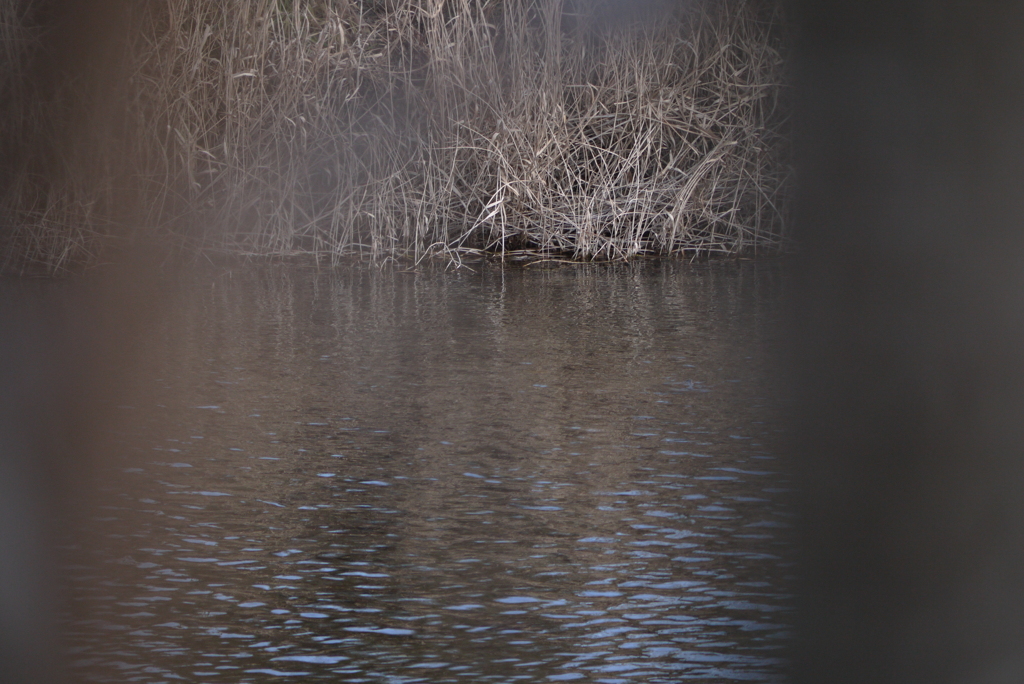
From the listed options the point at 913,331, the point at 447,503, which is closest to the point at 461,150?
the point at 447,503

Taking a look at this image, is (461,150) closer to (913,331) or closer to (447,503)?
(447,503)

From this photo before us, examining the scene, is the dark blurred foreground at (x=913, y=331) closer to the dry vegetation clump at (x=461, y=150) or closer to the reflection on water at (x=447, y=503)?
the reflection on water at (x=447, y=503)

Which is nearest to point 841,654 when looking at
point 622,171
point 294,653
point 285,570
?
point 294,653

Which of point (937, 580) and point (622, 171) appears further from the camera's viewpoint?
point (622, 171)

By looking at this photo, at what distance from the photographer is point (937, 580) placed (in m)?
0.16

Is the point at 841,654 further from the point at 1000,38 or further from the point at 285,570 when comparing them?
the point at 285,570

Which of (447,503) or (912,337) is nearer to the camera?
(912,337)

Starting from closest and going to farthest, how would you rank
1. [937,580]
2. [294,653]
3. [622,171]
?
[937,580] → [294,653] → [622,171]

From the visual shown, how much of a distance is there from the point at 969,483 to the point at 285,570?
1.10 metres

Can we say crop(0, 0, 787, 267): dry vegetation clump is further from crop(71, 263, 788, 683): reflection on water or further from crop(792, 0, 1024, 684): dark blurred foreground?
crop(792, 0, 1024, 684): dark blurred foreground

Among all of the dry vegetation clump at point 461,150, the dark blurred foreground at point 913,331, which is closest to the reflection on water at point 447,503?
the dark blurred foreground at point 913,331

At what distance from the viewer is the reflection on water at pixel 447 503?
2.44ft

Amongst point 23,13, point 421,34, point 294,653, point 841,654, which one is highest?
point 421,34

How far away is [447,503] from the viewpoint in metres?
1.46
